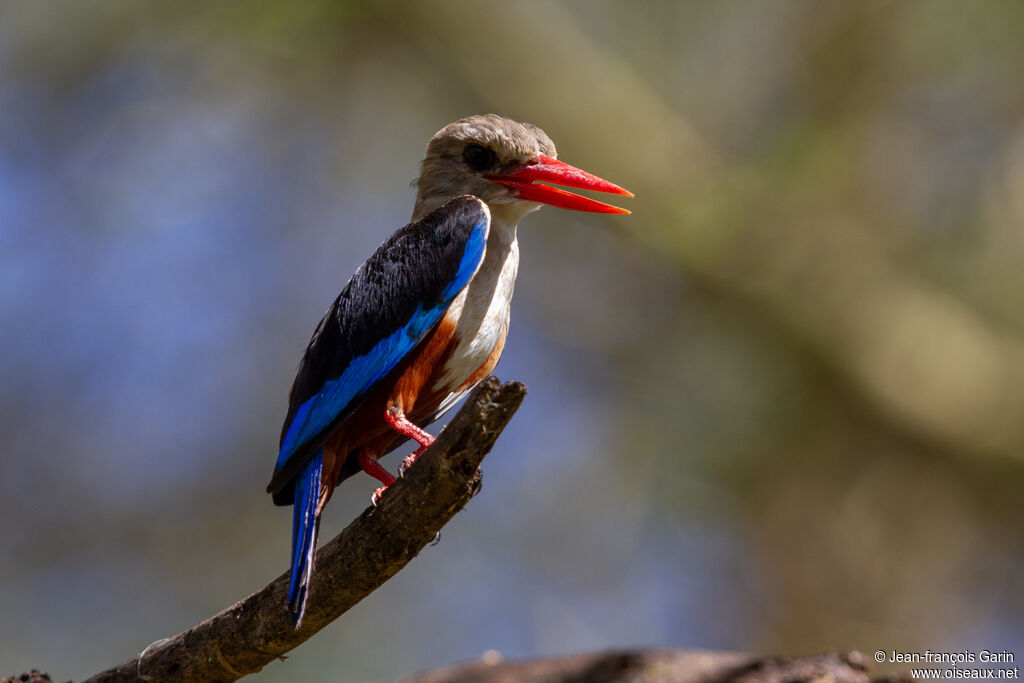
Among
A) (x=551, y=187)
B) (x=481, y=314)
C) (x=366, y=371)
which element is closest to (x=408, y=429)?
(x=366, y=371)

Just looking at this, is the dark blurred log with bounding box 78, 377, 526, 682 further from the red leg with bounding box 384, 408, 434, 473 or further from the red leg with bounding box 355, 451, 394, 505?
the red leg with bounding box 355, 451, 394, 505

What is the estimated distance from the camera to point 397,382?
376 centimetres

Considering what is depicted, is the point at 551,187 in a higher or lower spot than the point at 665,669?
higher

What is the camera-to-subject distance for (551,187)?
4.13m

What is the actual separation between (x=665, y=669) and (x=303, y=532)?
65.9 inches

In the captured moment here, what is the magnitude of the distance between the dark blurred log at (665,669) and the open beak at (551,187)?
5.71 feet

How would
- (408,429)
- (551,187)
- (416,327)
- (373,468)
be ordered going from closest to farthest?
(408,429), (416,327), (373,468), (551,187)

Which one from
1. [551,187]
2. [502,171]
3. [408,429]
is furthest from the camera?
[502,171]

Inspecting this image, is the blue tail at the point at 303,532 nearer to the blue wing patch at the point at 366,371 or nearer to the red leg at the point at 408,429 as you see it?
the blue wing patch at the point at 366,371

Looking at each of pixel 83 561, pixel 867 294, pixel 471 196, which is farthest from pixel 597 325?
pixel 471 196

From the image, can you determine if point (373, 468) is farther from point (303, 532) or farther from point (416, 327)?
point (303, 532)

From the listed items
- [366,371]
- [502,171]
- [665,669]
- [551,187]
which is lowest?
Result: [665,669]

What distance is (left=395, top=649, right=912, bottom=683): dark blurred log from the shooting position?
3.97m

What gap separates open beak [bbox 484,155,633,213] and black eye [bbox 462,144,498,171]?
65 millimetres
